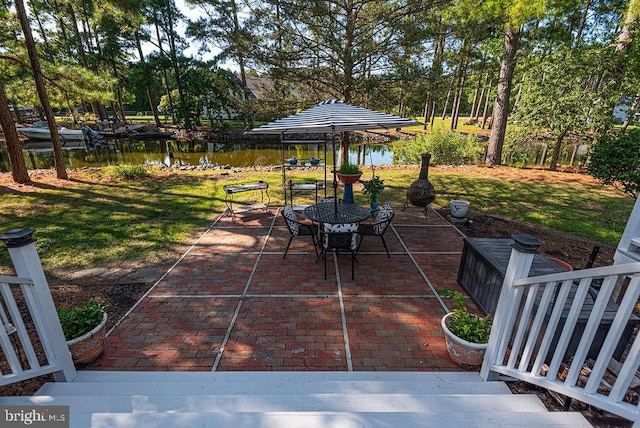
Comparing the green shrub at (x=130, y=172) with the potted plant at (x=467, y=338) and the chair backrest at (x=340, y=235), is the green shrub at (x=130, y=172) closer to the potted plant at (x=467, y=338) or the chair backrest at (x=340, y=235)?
the chair backrest at (x=340, y=235)

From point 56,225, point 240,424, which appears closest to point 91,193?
point 56,225

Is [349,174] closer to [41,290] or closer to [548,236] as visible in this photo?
[548,236]

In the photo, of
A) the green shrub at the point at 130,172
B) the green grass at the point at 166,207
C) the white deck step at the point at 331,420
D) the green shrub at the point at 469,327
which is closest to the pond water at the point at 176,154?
the green shrub at the point at 130,172

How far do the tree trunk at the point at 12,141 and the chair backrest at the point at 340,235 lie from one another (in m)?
10.6

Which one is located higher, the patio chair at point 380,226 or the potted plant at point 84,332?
the patio chair at point 380,226

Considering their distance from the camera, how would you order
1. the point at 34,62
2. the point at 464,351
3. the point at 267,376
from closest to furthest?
the point at 267,376, the point at 464,351, the point at 34,62

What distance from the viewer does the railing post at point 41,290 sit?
6.29 ft

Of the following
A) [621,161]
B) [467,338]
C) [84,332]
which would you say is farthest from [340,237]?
[621,161]

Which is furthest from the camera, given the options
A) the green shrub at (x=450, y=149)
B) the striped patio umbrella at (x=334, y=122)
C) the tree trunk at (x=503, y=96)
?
the green shrub at (x=450, y=149)

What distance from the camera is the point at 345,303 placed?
3.66 metres

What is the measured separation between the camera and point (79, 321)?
2.72m

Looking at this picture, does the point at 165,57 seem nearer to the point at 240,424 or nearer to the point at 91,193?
the point at 91,193

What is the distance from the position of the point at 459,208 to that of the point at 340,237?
3539mm

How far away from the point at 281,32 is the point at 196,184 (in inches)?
225
